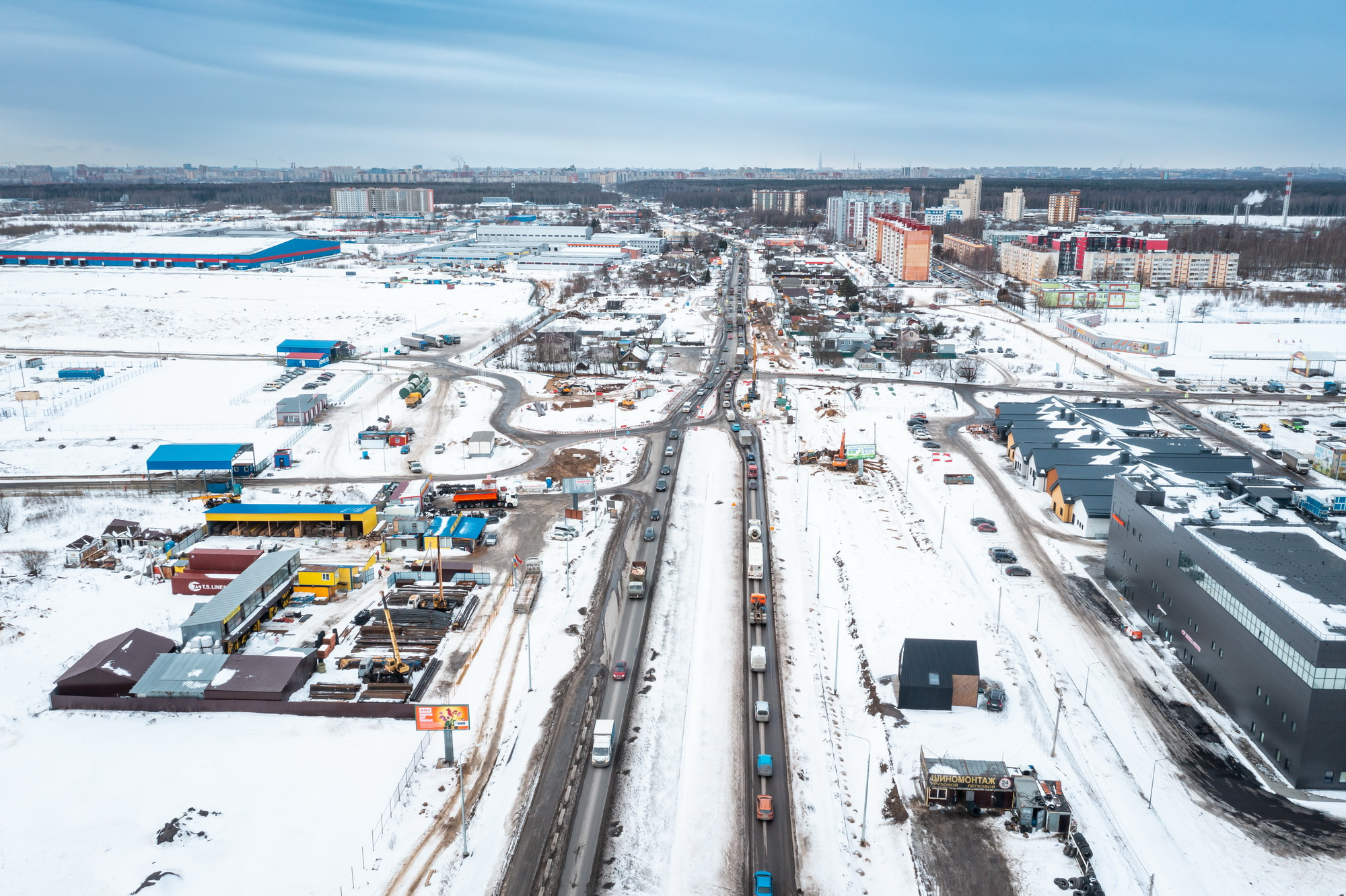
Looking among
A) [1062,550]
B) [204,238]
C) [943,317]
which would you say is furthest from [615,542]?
[204,238]

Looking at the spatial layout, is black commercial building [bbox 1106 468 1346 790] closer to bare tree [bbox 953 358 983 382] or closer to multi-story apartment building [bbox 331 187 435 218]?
bare tree [bbox 953 358 983 382]

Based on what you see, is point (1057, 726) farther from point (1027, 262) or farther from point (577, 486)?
point (1027, 262)

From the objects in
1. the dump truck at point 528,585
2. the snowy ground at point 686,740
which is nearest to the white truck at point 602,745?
the snowy ground at point 686,740

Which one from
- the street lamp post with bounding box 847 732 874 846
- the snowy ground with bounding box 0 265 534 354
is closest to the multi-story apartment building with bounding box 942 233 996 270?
the snowy ground with bounding box 0 265 534 354

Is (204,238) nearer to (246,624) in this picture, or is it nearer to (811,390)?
(811,390)

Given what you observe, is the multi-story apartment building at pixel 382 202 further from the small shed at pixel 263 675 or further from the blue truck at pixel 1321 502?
the blue truck at pixel 1321 502

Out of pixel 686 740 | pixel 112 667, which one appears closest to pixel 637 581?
pixel 686 740
